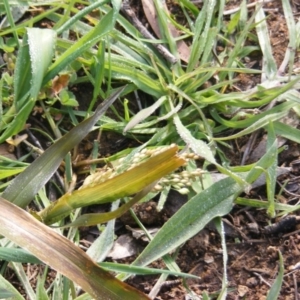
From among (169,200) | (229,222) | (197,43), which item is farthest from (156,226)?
(197,43)

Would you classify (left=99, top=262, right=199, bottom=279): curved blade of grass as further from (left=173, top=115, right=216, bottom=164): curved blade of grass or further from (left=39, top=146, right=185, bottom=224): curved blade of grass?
(left=173, top=115, right=216, bottom=164): curved blade of grass

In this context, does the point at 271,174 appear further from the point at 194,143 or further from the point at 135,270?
the point at 135,270

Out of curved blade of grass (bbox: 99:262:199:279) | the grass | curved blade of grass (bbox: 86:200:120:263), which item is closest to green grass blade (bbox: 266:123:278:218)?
the grass

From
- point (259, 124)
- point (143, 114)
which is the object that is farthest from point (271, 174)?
point (143, 114)

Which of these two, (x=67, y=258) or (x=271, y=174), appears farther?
(x=271, y=174)

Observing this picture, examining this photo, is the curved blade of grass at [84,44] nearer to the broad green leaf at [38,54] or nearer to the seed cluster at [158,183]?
the broad green leaf at [38,54]

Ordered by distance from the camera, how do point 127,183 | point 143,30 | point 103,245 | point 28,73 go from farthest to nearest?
point 143,30
point 28,73
point 103,245
point 127,183

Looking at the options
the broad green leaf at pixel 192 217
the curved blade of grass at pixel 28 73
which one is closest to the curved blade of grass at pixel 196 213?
the broad green leaf at pixel 192 217

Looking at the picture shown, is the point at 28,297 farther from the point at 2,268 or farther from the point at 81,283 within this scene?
the point at 81,283
